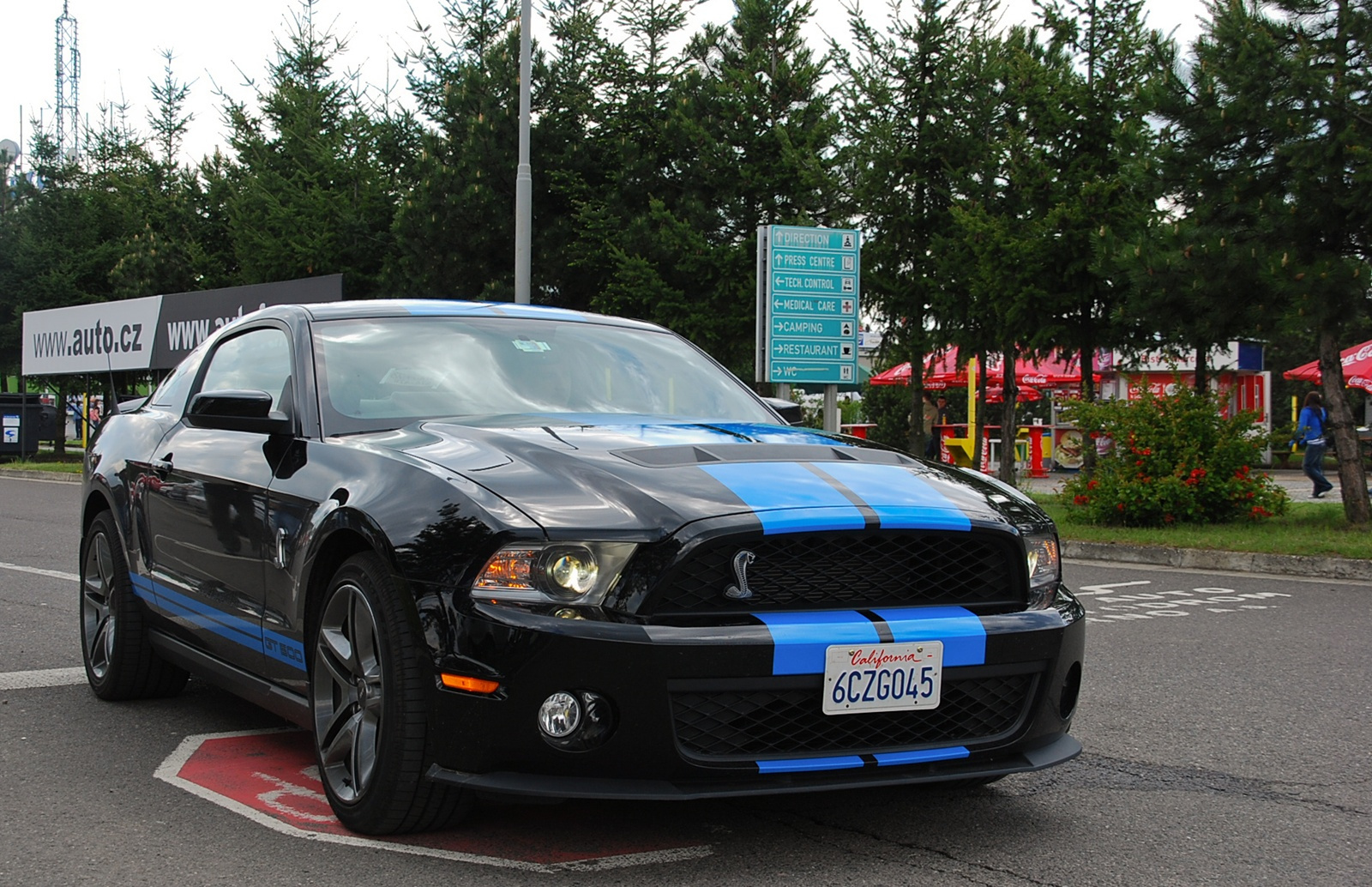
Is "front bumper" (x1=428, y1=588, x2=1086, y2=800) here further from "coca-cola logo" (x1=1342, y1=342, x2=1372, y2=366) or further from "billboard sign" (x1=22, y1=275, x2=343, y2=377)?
"coca-cola logo" (x1=1342, y1=342, x2=1372, y2=366)

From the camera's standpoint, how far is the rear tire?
543cm

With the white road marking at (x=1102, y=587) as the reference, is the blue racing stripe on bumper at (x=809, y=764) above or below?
above

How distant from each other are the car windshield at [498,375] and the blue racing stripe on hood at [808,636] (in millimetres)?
1455

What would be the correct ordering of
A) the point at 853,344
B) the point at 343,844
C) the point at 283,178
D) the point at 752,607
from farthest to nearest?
the point at 283,178
the point at 853,344
the point at 343,844
the point at 752,607

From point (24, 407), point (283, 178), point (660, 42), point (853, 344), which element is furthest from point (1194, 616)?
point (24, 407)

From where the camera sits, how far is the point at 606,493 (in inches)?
135

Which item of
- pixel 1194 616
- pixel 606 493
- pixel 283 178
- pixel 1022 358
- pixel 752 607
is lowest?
pixel 1194 616

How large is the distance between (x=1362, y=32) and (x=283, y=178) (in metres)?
28.3

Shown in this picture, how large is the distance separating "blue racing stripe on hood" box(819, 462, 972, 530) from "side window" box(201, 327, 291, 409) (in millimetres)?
1997

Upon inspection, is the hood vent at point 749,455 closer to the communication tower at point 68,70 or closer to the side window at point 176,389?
the side window at point 176,389

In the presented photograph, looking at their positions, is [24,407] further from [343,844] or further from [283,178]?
[343,844]

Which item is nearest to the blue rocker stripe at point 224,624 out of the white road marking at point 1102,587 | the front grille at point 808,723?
the front grille at point 808,723

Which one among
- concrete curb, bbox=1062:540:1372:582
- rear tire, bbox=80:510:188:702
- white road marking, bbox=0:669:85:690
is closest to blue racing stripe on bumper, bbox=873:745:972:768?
rear tire, bbox=80:510:188:702

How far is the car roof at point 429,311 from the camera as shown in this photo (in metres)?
4.89
